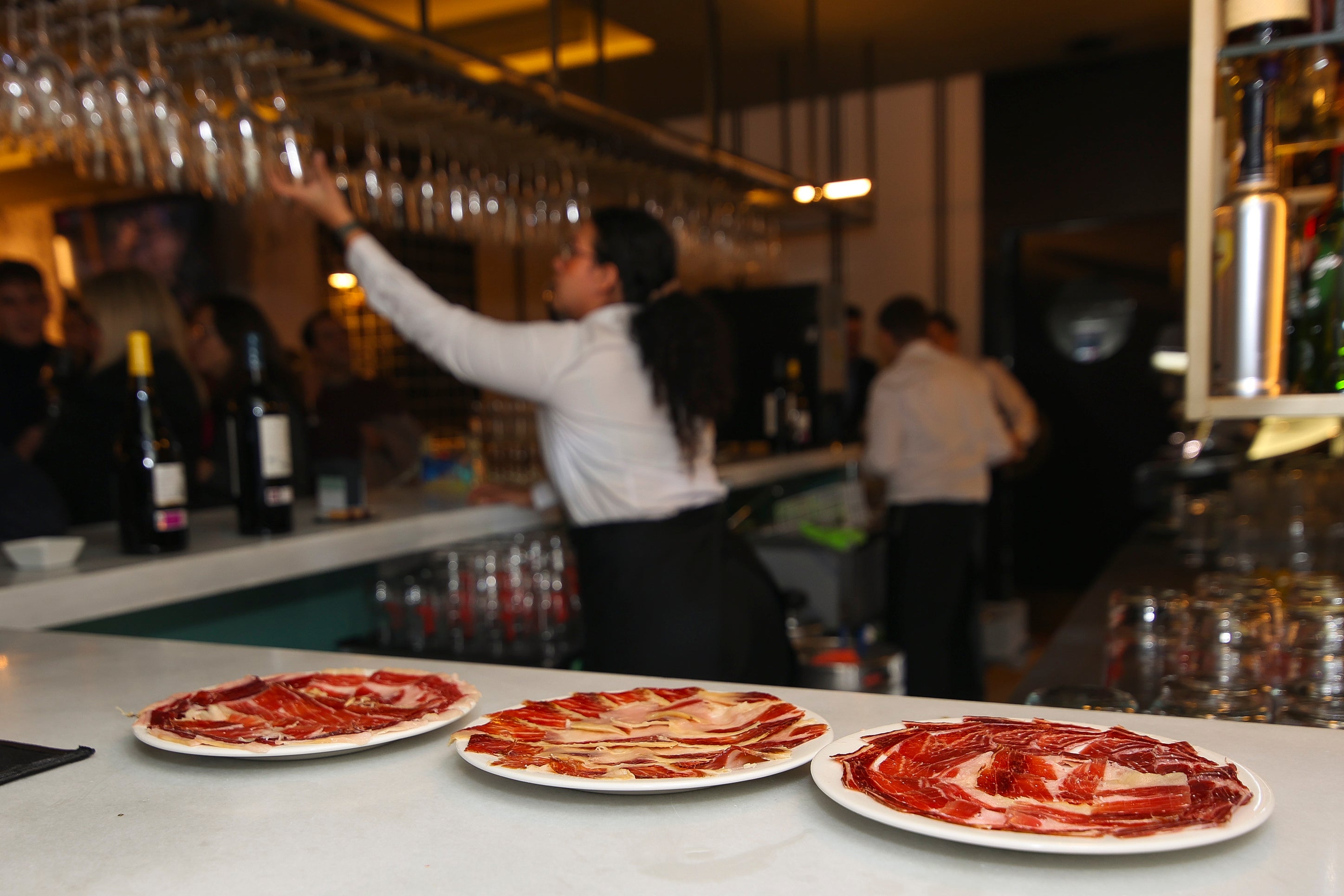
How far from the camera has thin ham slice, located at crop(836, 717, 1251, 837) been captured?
0.69 metres

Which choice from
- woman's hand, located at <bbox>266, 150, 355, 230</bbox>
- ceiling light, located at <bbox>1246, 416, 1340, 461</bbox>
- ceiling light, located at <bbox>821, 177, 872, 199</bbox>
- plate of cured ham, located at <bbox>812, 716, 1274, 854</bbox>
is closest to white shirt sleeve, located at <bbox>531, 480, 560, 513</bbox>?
woman's hand, located at <bbox>266, 150, 355, 230</bbox>

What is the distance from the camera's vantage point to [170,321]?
9.62 feet

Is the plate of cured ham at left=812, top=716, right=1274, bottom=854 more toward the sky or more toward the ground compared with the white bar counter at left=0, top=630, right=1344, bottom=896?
more toward the sky

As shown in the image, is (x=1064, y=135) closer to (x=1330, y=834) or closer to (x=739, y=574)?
(x=739, y=574)

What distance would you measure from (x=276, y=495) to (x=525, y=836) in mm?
1535

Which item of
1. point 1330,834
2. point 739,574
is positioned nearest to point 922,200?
point 739,574

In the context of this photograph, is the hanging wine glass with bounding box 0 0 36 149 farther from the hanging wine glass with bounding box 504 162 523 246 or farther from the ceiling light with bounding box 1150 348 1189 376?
the ceiling light with bounding box 1150 348 1189 376

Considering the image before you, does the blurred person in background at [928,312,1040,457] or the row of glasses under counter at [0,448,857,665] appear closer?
the row of glasses under counter at [0,448,857,665]

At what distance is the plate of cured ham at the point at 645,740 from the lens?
2.54 ft

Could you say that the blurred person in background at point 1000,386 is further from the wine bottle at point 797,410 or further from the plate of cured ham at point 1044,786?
the plate of cured ham at point 1044,786

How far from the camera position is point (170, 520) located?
1865 millimetres

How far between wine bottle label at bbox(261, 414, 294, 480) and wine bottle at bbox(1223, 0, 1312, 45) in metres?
1.71

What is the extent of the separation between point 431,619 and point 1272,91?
6.05ft

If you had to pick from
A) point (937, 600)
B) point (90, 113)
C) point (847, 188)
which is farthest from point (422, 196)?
point (847, 188)
